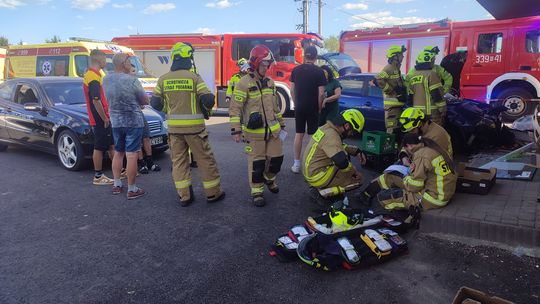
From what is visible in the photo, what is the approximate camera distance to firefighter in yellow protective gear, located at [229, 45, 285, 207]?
472cm

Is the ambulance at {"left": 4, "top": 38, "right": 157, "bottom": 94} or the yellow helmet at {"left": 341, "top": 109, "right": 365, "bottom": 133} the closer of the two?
the yellow helmet at {"left": 341, "top": 109, "right": 365, "bottom": 133}

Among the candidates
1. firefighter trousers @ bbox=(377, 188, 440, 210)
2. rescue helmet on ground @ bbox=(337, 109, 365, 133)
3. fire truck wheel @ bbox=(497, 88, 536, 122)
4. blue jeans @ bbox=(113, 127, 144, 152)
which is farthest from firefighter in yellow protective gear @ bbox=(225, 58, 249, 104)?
fire truck wheel @ bbox=(497, 88, 536, 122)

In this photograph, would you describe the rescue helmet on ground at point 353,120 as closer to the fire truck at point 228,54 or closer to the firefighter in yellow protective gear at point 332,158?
the firefighter in yellow protective gear at point 332,158

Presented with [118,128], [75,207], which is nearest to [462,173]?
[118,128]

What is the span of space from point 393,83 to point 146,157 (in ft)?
13.1

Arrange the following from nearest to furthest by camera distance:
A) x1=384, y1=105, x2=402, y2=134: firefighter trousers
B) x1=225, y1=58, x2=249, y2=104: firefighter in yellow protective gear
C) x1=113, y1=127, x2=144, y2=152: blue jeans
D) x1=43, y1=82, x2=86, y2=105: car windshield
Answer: x1=113, y1=127, x2=144, y2=152: blue jeans → x1=225, y1=58, x2=249, y2=104: firefighter in yellow protective gear → x1=384, y1=105, x2=402, y2=134: firefighter trousers → x1=43, y1=82, x2=86, y2=105: car windshield

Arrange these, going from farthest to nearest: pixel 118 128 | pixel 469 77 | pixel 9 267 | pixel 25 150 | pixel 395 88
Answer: pixel 469 77, pixel 25 150, pixel 395 88, pixel 118 128, pixel 9 267

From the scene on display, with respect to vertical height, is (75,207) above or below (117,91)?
below

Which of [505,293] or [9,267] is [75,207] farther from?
[505,293]

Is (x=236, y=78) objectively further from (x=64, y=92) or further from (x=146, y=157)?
(x=64, y=92)

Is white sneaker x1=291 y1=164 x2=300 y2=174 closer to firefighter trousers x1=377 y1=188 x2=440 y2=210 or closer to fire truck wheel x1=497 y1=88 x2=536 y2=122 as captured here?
firefighter trousers x1=377 y1=188 x2=440 y2=210

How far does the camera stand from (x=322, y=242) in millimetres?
3357

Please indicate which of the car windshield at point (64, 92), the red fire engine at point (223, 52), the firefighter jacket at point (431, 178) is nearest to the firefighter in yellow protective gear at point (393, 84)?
the firefighter jacket at point (431, 178)

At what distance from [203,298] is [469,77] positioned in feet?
37.5
